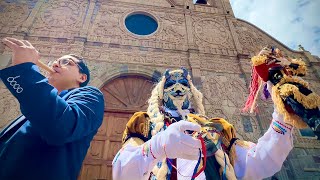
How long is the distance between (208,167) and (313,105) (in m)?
0.89

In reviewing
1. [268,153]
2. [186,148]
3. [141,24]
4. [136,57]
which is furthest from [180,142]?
[141,24]

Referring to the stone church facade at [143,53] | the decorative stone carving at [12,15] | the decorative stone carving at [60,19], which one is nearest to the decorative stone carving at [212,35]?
the stone church facade at [143,53]

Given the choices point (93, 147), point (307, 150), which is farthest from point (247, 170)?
point (307, 150)

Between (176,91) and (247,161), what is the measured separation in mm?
945

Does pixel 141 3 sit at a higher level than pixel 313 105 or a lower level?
higher

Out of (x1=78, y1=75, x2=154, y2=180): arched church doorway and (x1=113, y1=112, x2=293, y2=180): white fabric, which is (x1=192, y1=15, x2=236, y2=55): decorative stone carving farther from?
(x1=113, y1=112, x2=293, y2=180): white fabric

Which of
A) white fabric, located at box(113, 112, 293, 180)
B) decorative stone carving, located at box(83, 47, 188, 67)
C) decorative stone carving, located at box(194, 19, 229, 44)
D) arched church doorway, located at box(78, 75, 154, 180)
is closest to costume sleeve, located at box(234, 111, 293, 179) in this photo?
white fabric, located at box(113, 112, 293, 180)

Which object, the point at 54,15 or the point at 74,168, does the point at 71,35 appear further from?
the point at 74,168

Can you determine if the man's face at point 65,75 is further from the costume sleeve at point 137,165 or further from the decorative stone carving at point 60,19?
the decorative stone carving at point 60,19

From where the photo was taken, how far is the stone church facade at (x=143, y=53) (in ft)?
16.5

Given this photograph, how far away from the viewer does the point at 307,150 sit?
5148mm

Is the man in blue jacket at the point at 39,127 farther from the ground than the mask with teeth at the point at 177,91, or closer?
closer

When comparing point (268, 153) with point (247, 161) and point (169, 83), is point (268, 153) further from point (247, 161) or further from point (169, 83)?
point (169, 83)

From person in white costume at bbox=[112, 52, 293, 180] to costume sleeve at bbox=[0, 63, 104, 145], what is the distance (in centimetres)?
44
